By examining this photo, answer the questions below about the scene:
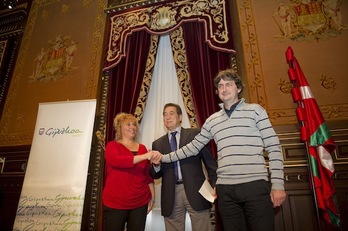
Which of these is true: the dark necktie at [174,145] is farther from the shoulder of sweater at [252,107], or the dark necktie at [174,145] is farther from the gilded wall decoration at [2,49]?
the gilded wall decoration at [2,49]

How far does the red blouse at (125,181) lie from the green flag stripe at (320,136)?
158 cm

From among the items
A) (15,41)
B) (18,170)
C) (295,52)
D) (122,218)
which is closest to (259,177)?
(122,218)

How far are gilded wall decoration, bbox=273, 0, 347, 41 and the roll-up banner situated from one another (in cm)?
260

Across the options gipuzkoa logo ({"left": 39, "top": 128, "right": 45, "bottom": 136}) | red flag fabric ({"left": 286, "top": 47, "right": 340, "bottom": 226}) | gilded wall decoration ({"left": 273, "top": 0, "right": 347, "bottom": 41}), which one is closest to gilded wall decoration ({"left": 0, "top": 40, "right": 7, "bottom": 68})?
gipuzkoa logo ({"left": 39, "top": 128, "right": 45, "bottom": 136})

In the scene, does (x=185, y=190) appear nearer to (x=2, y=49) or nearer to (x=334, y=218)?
(x=334, y=218)

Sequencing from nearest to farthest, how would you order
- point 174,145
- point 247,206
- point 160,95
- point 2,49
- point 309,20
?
point 247,206 < point 174,145 < point 309,20 < point 160,95 < point 2,49

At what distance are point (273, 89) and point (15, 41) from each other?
180 inches

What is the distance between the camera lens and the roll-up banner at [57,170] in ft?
7.75

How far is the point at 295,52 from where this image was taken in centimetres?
282

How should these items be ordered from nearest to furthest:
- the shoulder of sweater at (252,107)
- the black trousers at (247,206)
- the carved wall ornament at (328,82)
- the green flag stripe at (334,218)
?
1. the black trousers at (247,206)
2. the shoulder of sweater at (252,107)
3. the green flag stripe at (334,218)
4. the carved wall ornament at (328,82)

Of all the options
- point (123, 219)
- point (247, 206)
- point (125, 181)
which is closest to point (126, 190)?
point (125, 181)

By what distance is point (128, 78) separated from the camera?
3.24 meters

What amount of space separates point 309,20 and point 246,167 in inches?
97.0

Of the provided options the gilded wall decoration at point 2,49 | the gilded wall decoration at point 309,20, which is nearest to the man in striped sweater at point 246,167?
the gilded wall decoration at point 309,20
